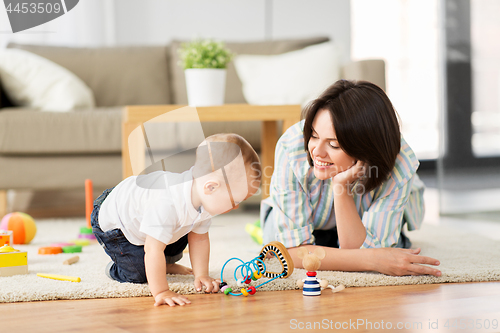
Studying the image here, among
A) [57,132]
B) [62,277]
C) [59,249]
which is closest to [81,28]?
[57,132]

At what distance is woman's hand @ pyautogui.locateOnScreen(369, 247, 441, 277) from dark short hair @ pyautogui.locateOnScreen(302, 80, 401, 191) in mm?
175

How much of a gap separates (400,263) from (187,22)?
2.60 meters

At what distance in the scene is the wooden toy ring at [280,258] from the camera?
0.97 m

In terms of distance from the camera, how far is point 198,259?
1.01 meters

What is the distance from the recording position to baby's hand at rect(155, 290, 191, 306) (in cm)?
89

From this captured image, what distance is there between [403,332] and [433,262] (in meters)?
0.34

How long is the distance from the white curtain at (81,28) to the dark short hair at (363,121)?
2.51 m

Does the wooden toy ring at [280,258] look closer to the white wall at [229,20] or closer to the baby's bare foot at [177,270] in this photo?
the baby's bare foot at [177,270]

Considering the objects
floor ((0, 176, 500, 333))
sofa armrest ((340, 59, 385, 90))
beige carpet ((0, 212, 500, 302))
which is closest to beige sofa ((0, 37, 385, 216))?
sofa armrest ((340, 59, 385, 90))

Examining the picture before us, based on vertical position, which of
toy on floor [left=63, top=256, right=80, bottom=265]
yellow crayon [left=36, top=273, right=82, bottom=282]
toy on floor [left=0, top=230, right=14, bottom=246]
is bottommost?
toy on floor [left=63, top=256, right=80, bottom=265]

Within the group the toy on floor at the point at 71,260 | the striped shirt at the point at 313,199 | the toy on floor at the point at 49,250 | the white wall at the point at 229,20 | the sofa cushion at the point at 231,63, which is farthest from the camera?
the white wall at the point at 229,20

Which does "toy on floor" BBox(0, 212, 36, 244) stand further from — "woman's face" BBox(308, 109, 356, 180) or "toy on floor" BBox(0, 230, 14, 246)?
"woman's face" BBox(308, 109, 356, 180)

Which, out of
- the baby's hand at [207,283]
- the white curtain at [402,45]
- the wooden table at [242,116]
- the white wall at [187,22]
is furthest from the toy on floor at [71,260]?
the white curtain at [402,45]

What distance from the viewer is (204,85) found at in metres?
1.60
